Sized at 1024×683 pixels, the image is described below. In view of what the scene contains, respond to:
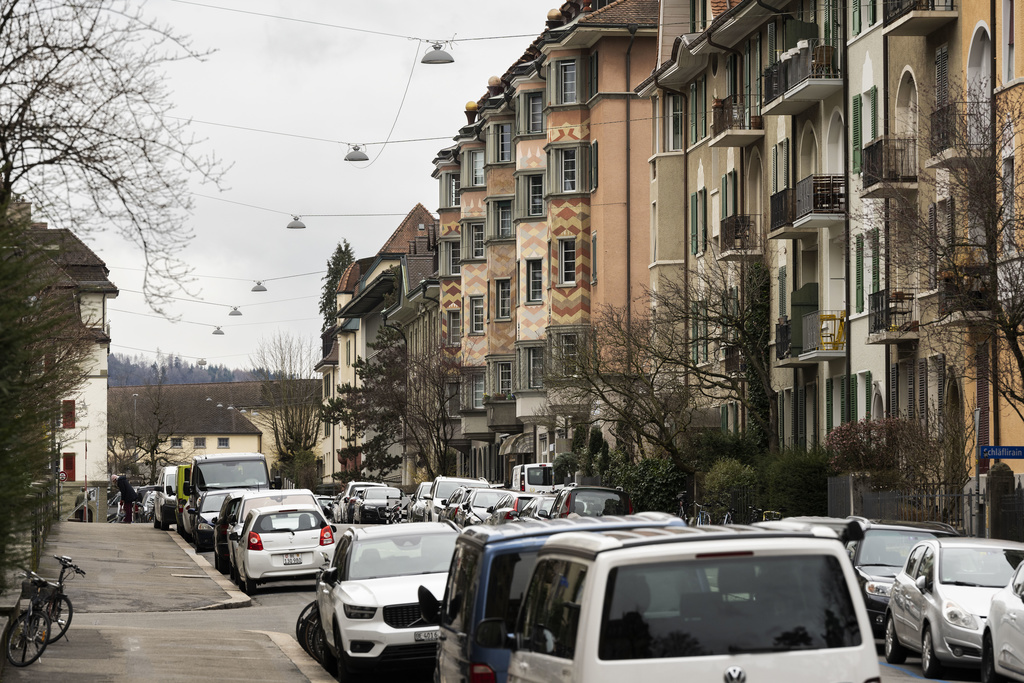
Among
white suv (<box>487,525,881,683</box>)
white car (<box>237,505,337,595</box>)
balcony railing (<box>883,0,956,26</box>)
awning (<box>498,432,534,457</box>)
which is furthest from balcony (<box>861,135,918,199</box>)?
awning (<box>498,432,534,457</box>)

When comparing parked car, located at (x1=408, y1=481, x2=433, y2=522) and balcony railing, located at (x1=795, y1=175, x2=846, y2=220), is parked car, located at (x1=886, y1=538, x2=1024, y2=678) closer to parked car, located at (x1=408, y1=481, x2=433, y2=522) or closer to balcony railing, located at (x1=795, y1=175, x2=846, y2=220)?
balcony railing, located at (x1=795, y1=175, x2=846, y2=220)

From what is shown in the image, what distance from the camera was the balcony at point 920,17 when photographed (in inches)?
1296

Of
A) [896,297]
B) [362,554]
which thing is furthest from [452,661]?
[896,297]

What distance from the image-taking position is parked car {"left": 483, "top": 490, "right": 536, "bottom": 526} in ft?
122

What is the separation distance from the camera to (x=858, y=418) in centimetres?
3819

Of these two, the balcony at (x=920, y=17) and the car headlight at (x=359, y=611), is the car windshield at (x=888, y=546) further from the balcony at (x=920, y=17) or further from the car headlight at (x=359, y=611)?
the balcony at (x=920, y=17)

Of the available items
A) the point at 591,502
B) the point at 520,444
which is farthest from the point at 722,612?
the point at 520,444

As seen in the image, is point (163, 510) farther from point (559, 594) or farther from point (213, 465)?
point (559, 594)

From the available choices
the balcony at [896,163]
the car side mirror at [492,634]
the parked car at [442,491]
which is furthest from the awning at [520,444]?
the car side mirror at [492,634]

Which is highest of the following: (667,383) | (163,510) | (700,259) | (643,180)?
(643,180)

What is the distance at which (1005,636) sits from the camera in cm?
1584

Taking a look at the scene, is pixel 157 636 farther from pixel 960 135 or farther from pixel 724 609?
pixel 724 609

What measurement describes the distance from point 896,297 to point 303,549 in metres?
12.9

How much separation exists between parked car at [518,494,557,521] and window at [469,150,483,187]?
45.9 meters
